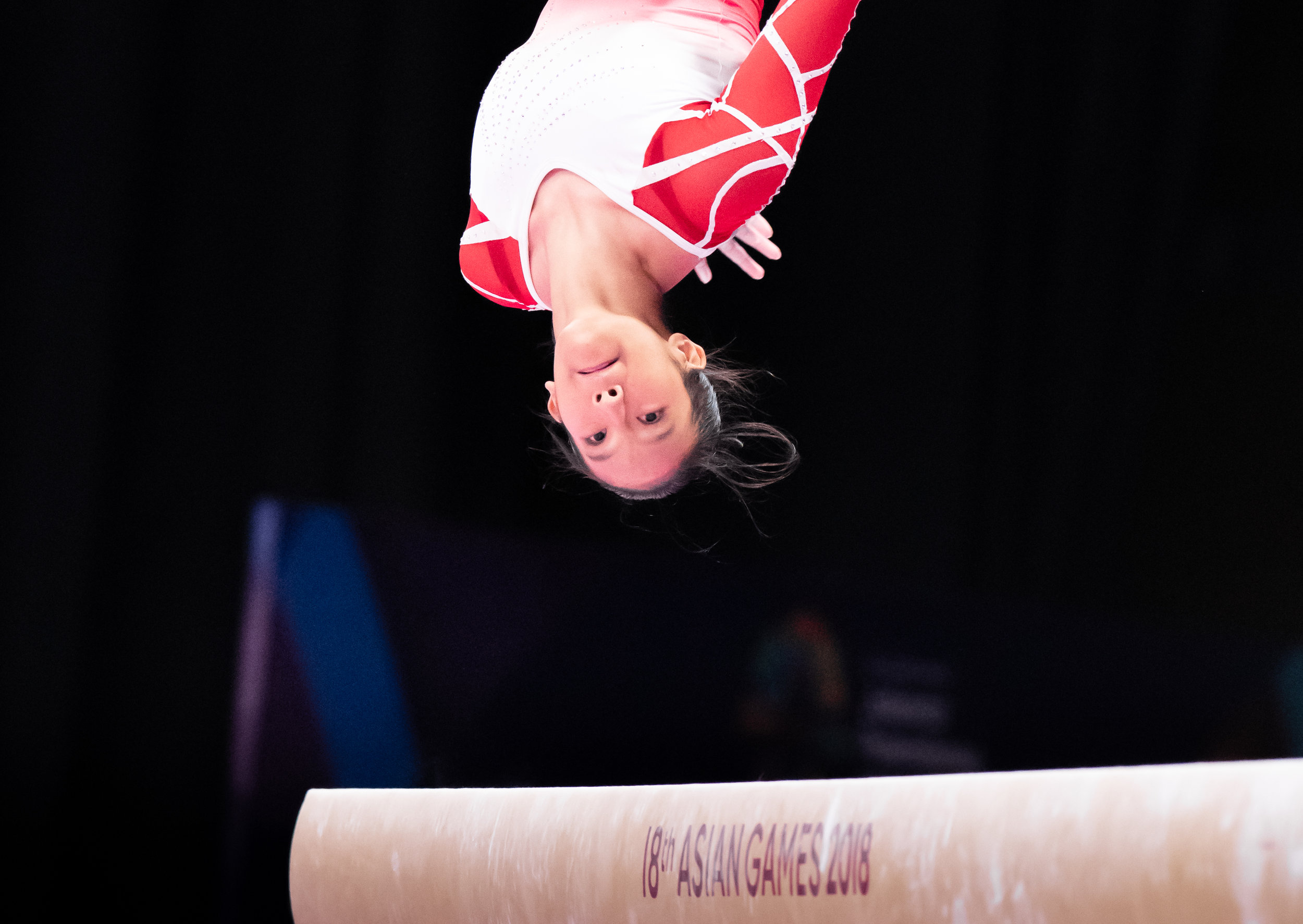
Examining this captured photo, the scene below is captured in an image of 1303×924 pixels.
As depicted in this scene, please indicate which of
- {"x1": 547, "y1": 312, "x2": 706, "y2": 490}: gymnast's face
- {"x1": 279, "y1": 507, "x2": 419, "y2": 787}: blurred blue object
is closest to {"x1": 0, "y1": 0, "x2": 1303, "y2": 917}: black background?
{"x1": 279, "y1": 507, "x2": 419, "y2": 787}: blurred blue object

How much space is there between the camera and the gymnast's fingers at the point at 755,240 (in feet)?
7.43

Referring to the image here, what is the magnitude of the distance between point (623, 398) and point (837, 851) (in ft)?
3.12

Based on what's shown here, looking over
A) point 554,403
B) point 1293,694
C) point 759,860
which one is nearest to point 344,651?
point 554,403

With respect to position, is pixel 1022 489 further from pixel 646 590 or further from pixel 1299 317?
pixel 646 590

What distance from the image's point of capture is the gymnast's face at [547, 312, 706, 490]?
2.04 metres

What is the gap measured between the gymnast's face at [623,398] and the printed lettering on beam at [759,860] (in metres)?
0.75

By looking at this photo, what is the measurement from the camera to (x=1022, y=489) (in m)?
3.24

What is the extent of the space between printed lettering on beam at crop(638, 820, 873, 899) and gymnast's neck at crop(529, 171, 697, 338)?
94 centimetres

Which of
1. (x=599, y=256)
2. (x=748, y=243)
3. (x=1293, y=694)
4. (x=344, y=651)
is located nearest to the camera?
(x=599, y=256)

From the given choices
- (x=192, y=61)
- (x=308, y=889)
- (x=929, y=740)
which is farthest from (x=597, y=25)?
(x=929, y=740)

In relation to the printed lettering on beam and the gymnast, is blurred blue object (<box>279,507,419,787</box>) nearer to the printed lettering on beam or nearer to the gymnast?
the gymnast

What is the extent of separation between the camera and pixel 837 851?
1.24 metres

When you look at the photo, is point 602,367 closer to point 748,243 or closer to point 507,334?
point 748,243

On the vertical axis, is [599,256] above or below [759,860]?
above
